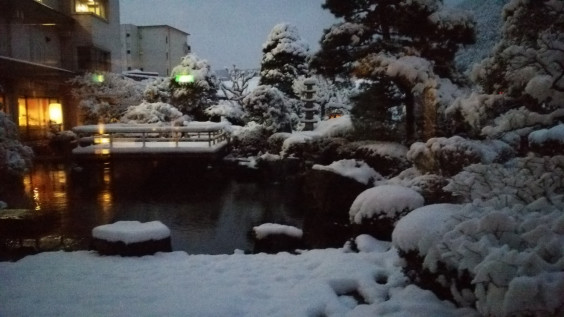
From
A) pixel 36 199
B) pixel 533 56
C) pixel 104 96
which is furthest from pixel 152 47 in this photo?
pixel 533 56

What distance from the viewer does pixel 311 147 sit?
14.1 meters

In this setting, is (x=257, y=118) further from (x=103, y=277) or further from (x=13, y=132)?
(x=103, y=277)

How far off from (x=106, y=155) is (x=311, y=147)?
6812 millimetres

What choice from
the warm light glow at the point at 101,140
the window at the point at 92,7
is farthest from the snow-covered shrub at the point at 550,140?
the window at the point at 92,7

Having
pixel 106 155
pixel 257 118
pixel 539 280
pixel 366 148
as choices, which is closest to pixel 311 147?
pixel 366 148

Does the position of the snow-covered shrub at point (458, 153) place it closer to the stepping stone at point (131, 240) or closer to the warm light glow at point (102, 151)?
the stepping stone at point (131, 240)

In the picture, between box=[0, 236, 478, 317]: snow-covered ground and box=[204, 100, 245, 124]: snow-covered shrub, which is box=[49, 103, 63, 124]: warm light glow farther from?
box=[0, 236, 478, 317]: snow-covered ground

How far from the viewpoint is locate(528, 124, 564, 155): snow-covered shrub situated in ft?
19.4

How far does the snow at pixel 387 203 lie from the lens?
6.61 metres

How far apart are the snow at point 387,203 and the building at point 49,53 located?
51.0 ft

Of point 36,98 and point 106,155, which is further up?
point 36,98

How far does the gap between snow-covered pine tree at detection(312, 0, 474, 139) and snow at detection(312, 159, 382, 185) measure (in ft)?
4.94

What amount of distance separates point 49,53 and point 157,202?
1586cm

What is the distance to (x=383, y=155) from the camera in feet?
34.0
